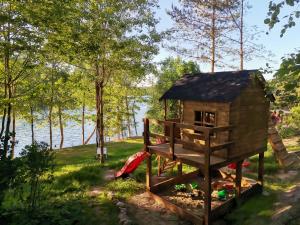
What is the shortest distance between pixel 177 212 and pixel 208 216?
169 centimetres

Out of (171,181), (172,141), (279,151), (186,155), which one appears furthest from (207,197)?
(279,151)

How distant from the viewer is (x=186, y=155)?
1158cm

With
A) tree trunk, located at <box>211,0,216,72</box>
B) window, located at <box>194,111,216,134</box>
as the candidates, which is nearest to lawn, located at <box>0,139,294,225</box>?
window, located at <box>194,111,216,134</box>

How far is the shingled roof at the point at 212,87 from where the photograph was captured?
1084 centimetres

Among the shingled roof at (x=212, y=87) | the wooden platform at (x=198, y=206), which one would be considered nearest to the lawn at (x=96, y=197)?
the wooden platform at (x=198, y=206)

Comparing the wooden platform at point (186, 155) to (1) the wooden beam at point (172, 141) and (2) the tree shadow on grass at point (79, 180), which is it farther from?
(2) the tree shadow on grass at point (79, 180)

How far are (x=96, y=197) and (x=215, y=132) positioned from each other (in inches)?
261

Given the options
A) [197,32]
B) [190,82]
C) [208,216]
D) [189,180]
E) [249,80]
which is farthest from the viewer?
[197,32]

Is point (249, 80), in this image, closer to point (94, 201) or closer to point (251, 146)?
point (251, 146)

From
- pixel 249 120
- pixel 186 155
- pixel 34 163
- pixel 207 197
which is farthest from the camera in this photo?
pixel 249 120

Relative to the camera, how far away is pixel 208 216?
10.1 m

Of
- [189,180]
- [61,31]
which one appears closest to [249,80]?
[189,180]

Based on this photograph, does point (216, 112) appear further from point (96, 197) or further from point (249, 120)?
point (96, 197)

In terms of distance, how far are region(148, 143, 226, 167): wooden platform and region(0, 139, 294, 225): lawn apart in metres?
2.46
